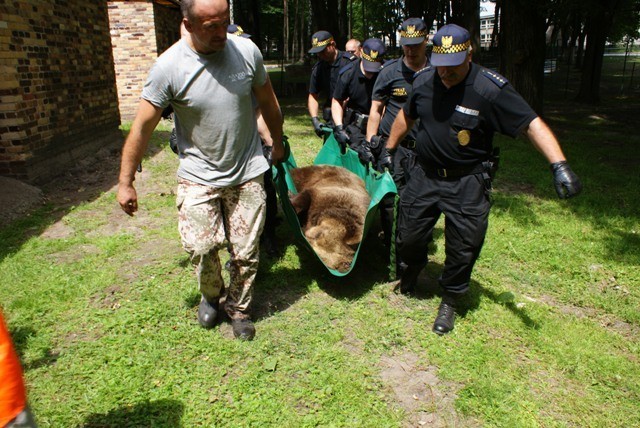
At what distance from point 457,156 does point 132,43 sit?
12152 millimetres

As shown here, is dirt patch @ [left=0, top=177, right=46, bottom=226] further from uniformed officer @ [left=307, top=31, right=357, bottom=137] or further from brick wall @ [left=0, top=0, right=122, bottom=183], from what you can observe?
uniformed officer @ [left=307, top=31, right=357, bottom=137]

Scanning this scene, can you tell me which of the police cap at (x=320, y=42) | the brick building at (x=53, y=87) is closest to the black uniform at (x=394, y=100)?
the police cap at (x=320, y=42)

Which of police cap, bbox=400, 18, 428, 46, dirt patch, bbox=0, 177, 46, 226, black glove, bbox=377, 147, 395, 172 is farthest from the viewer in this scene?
dirt patch, bbox=0, 177, 46, 226

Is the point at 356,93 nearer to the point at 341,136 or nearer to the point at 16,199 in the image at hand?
the point at 341,136

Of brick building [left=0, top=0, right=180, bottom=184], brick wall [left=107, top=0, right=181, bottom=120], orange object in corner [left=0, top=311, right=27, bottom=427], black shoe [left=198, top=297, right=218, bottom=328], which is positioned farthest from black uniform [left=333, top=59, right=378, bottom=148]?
brick wall [left=107, top=0, right=181, bottom=120]

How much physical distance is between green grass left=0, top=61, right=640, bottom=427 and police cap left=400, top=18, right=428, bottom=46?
1.95 metres

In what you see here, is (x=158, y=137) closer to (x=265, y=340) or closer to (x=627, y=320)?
(x=265, y=340)

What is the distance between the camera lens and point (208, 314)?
12.4 ft

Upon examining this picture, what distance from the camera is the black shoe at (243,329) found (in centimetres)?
364

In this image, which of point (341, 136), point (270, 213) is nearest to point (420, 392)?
point (270, 213)

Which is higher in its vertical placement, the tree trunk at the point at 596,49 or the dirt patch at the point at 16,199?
the tree trunk at the point at 596,49

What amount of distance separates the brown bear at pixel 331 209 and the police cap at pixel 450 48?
1.67m

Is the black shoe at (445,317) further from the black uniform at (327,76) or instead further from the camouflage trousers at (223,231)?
the black uniform at (327,76)

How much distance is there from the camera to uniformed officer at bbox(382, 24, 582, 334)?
3357mm
